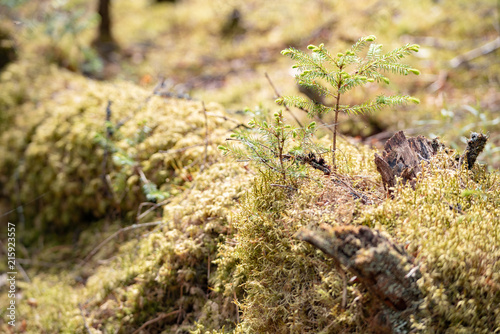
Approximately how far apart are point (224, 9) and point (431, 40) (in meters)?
4.17

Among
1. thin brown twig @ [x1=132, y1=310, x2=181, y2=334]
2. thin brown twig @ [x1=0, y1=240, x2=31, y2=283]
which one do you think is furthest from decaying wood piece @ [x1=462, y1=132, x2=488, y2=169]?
thin brown twig @ [x1=0, y1=240, x2=31, y2=283]

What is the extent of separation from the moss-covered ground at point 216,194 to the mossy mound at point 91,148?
19mm

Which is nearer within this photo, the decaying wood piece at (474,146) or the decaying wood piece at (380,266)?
the decaying wood piece at (380,266)

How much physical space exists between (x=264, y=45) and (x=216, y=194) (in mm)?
5202

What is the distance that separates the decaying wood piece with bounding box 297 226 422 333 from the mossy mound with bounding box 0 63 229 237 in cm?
162

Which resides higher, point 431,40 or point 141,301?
point 431,40

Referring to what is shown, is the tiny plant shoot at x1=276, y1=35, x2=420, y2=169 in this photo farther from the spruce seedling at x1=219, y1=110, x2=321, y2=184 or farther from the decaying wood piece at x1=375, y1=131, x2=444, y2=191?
the decaying wood piece at x1=375, y1=131, x2=444, y2=191

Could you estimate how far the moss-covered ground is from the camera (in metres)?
1.63

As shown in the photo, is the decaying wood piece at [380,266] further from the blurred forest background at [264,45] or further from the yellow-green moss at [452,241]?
the blurred forest background at [264,45]

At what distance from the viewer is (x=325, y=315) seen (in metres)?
1.60

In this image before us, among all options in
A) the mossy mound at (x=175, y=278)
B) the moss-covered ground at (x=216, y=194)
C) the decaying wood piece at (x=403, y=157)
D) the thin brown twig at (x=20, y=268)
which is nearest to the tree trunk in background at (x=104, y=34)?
the moss-covered ground at (x=216, y=194)

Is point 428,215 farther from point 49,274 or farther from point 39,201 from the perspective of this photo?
point 39,201

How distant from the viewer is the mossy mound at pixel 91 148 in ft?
10.4

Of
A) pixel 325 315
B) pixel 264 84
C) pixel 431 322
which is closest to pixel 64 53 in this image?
pixel 264 84
